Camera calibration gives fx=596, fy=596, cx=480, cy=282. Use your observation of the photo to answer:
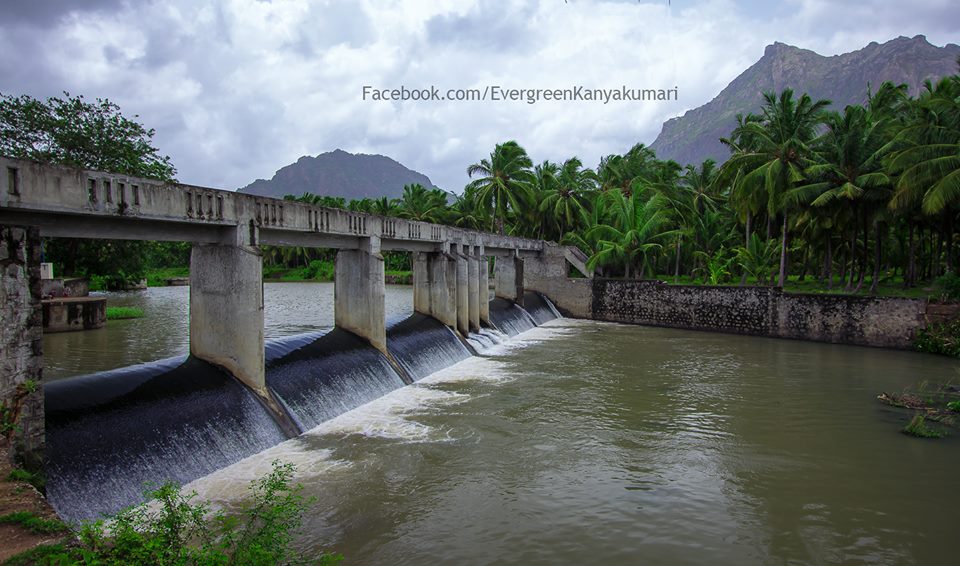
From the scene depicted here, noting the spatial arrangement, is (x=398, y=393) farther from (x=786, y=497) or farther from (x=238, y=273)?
(x=786, y=497)

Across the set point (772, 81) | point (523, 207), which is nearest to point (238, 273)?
point (523, 207)

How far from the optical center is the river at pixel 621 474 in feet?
24.2

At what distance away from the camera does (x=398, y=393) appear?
47.9 ft

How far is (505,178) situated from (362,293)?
25.4 metres

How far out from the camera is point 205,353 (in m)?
11.5

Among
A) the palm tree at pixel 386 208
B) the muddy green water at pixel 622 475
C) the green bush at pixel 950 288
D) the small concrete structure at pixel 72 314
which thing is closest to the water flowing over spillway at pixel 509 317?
the muddy green water at pixel 622 475

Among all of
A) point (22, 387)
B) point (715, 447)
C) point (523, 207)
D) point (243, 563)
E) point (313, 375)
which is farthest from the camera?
point (523, 207)

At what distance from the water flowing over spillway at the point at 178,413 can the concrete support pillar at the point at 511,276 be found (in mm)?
15666

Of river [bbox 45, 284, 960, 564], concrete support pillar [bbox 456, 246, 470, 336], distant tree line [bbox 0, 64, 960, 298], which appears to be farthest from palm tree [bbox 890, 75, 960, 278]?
concrete support pillar [bbox 456, 246, 470, 336]

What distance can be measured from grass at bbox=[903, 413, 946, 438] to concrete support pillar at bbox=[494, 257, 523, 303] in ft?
64.8

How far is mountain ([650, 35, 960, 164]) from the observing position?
138 metres

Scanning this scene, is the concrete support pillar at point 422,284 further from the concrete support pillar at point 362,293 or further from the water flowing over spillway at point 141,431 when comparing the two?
the water flowing over spillway at point 141,431

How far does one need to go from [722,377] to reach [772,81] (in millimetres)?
201780

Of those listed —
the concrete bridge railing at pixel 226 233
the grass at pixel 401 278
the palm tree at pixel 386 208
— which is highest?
the palm tree at pixel 386 208
